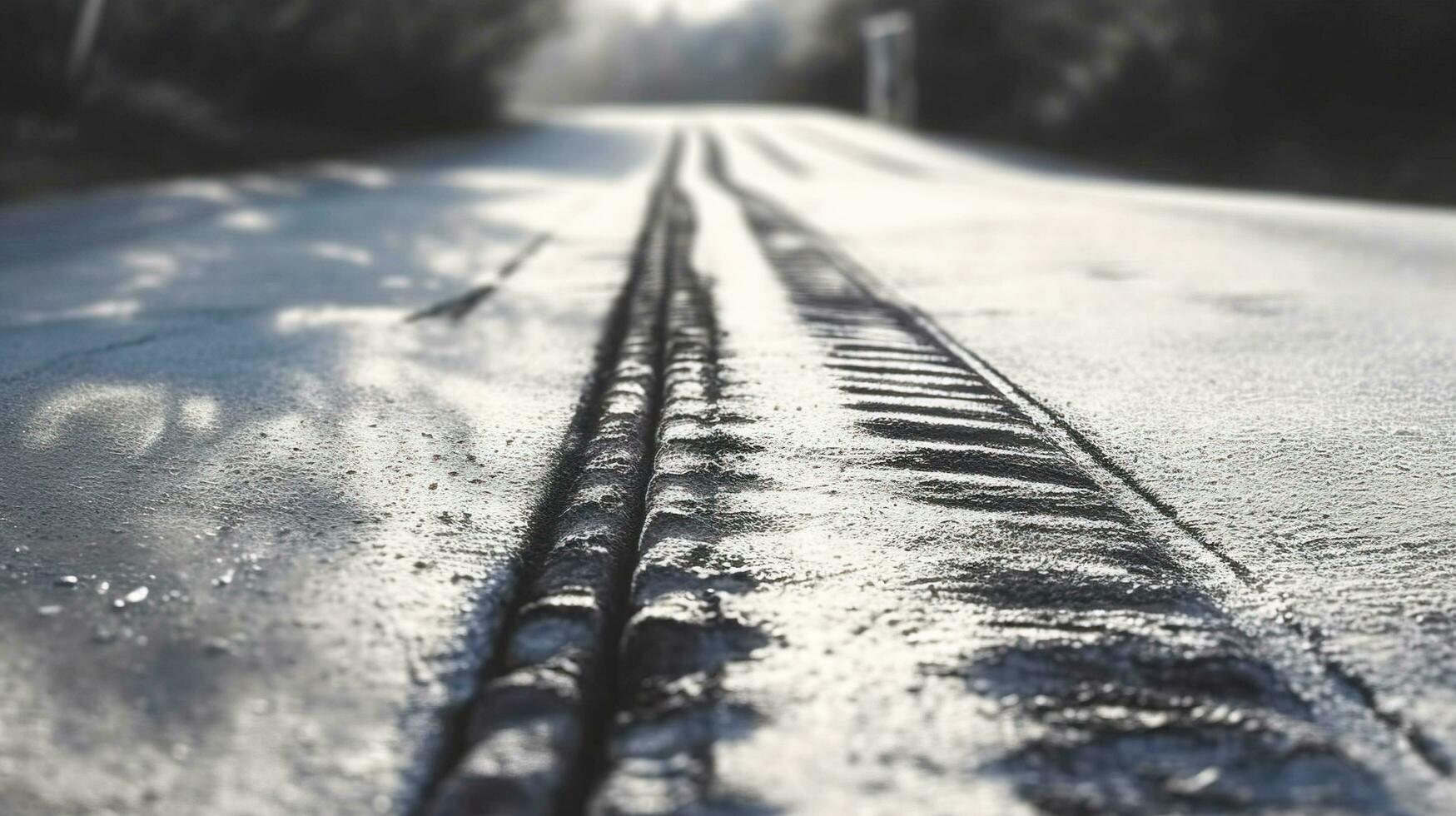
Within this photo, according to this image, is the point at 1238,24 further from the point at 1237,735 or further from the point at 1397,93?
the point at 1237,735

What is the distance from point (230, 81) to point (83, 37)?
4.69 meters

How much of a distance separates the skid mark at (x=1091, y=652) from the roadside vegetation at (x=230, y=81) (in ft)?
28.3

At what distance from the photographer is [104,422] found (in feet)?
8.86

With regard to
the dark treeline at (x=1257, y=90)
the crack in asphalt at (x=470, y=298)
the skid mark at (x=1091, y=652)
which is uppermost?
the dark treeline at (x=1257, y=90)

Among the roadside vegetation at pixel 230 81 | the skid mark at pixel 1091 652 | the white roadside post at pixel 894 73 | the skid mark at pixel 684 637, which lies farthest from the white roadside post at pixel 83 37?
the white roadside post at pixel 894 73

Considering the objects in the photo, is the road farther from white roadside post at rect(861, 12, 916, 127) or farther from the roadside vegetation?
white roadside post at rect(861, 12, 916, 127)

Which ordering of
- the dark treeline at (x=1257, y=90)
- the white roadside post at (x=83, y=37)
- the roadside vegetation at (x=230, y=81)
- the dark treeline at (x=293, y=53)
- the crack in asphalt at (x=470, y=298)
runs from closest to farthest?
the crack in asphalt at (x=470, y=298) < the white roadside post at (x=83, y=37) < the roadside vegetation at (x=230, y=81) < the dark treeline at (x=293, y=53) < the dark treeline at (x=1257, y=90)

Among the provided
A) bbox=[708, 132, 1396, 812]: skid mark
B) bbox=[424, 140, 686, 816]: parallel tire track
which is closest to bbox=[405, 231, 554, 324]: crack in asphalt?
bbox=[424, 140, 686, 816]: parallel tire track

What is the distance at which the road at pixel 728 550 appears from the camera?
1.31 m

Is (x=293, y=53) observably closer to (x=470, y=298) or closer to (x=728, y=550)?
(x=470, y=298)

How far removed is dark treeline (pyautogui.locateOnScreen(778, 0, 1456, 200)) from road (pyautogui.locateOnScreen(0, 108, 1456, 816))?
26.6 feet

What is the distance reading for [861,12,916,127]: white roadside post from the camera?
26156mm

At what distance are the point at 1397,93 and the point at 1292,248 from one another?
8788 mm

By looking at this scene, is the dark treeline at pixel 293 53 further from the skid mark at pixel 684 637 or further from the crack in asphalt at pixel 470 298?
the skid mark at pixel 684 637
